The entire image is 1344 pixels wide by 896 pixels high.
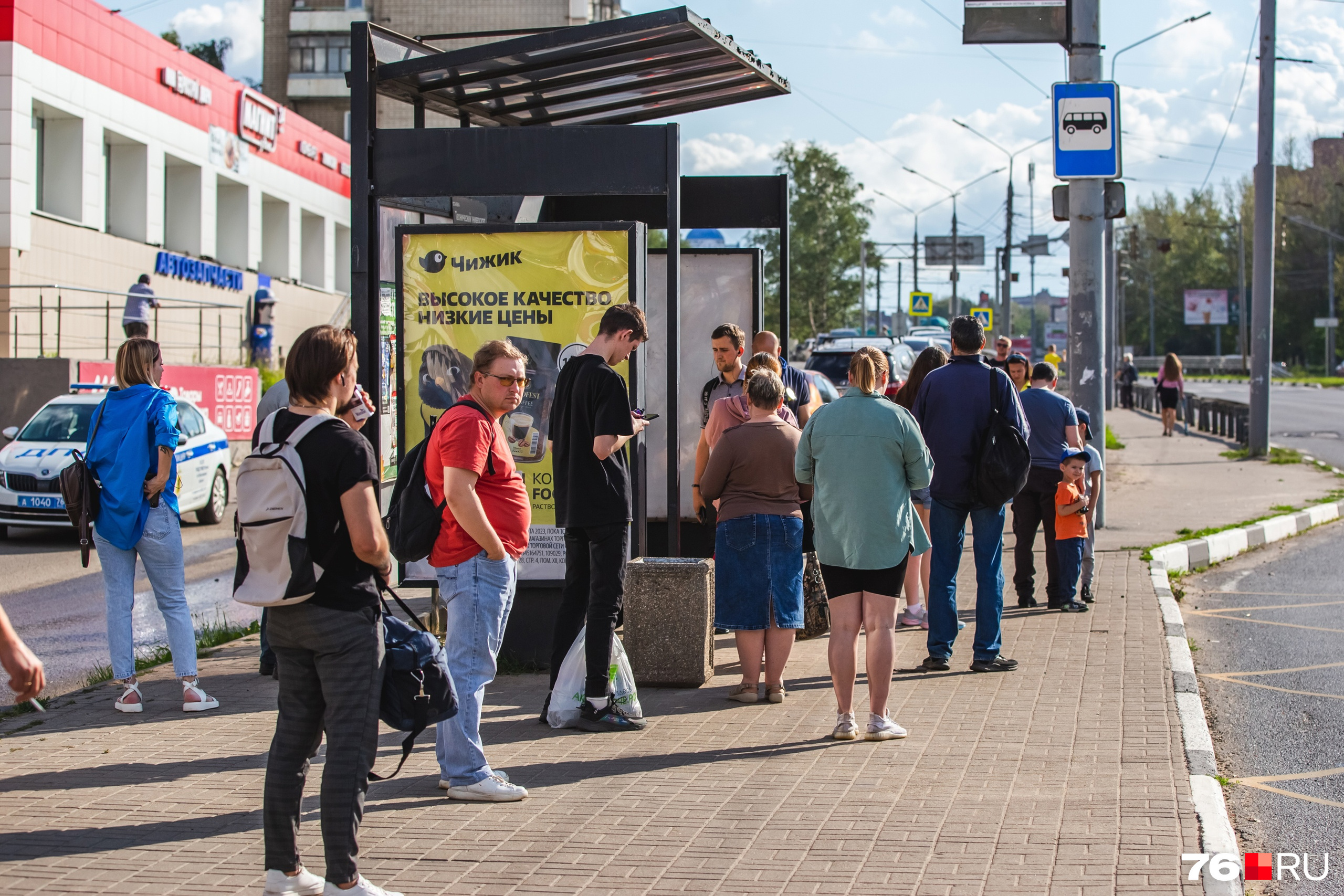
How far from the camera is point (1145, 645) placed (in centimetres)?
816

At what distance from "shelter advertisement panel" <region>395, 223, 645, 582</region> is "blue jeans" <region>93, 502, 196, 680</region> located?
1357 mm

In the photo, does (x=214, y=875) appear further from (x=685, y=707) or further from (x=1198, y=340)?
(x=1198, y=340)

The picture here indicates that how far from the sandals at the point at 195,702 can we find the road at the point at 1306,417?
1925 cm

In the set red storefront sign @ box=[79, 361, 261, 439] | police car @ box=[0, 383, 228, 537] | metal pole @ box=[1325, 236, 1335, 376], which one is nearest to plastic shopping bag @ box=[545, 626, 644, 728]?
police car @ box=[0, 383, 228, 537]

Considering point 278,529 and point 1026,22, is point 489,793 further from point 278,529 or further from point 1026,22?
point 1026,22

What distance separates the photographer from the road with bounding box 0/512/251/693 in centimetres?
868

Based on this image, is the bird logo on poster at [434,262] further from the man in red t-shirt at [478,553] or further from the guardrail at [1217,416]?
the guardrail at [1217,416]

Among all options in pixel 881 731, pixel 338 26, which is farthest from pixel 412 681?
pixel 338 26

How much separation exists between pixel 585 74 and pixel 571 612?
3.78 meters

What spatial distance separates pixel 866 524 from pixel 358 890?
2.92m

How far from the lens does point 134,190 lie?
29.6m

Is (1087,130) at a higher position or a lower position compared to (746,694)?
higher

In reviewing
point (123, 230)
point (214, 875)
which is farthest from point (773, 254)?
point (214, 875)

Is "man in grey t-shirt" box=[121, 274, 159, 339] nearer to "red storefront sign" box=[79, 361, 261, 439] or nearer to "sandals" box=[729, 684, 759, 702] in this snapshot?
"red storefront sign" box=[79, 361, 261, 439]
